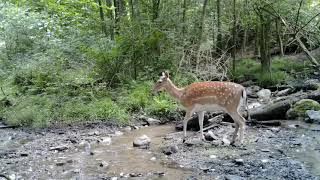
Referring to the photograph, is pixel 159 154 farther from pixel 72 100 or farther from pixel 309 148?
pixel 72 100

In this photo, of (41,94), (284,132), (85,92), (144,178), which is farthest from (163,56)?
(144,178)

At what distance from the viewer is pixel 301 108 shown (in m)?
11.9

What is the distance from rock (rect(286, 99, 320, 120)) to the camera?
1170 centimetres

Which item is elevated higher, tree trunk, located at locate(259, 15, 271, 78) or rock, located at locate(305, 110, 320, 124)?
tree trunk, located at locate(259, 15, 271, 78)

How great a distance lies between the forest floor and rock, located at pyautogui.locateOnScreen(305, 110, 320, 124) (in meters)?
0.32

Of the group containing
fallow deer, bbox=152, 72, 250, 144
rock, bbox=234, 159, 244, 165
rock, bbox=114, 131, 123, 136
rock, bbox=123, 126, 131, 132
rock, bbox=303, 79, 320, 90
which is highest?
fallow deer, bbox=152, 72, 250, 144

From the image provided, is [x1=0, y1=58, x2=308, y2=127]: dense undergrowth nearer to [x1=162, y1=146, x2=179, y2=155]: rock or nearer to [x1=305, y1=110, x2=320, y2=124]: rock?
[x1=162, y1=146, x2=179, y2=155]: rock

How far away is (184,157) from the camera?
→ 27.2 ft

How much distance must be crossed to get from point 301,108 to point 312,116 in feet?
2.24

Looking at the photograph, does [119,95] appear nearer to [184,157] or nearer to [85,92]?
[85,92]

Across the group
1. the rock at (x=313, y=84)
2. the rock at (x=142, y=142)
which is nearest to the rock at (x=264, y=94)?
the rock at (x=313, y=84)

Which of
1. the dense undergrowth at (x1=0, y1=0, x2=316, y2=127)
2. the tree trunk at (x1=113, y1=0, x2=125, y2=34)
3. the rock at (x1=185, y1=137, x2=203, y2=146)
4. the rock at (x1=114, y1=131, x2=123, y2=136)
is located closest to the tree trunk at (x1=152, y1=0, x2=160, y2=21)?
the dense undergrowth at (x1=0, y1=0, x2=316, y2=127)

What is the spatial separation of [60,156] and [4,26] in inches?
454

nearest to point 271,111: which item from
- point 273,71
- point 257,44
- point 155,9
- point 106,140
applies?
point 106,140
